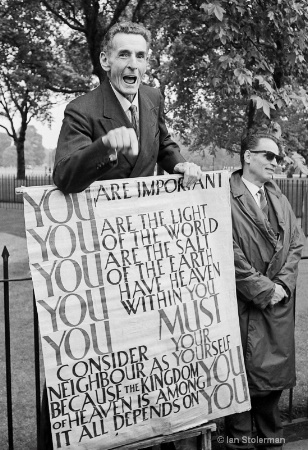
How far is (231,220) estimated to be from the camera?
307 cm

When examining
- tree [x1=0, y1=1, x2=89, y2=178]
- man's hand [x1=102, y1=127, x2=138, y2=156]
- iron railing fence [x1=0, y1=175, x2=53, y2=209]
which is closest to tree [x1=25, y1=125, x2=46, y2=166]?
iron railing fence [x1=0, y1=175, x2=53, y2=209]

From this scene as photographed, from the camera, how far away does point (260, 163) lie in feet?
11.2

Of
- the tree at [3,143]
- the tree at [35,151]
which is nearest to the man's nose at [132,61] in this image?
the tree at [35,151]

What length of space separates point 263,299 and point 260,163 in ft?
2.74

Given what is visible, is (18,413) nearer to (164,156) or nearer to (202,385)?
(202,385)

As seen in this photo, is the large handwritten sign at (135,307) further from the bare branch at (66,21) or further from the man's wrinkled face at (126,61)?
the bare branch at (66,21)

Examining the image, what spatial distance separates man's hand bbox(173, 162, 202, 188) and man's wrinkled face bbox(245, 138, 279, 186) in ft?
2.34

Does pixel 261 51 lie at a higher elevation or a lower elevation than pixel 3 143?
lower

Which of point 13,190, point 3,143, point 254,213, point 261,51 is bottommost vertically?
point 13,190

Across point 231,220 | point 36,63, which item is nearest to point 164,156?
point 231,220

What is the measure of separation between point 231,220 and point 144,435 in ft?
3.93

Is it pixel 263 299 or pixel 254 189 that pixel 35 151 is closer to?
pixel 254 189

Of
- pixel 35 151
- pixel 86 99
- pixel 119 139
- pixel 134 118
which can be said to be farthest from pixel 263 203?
pixel 35 151

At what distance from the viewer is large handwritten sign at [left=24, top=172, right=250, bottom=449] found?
259 cm
